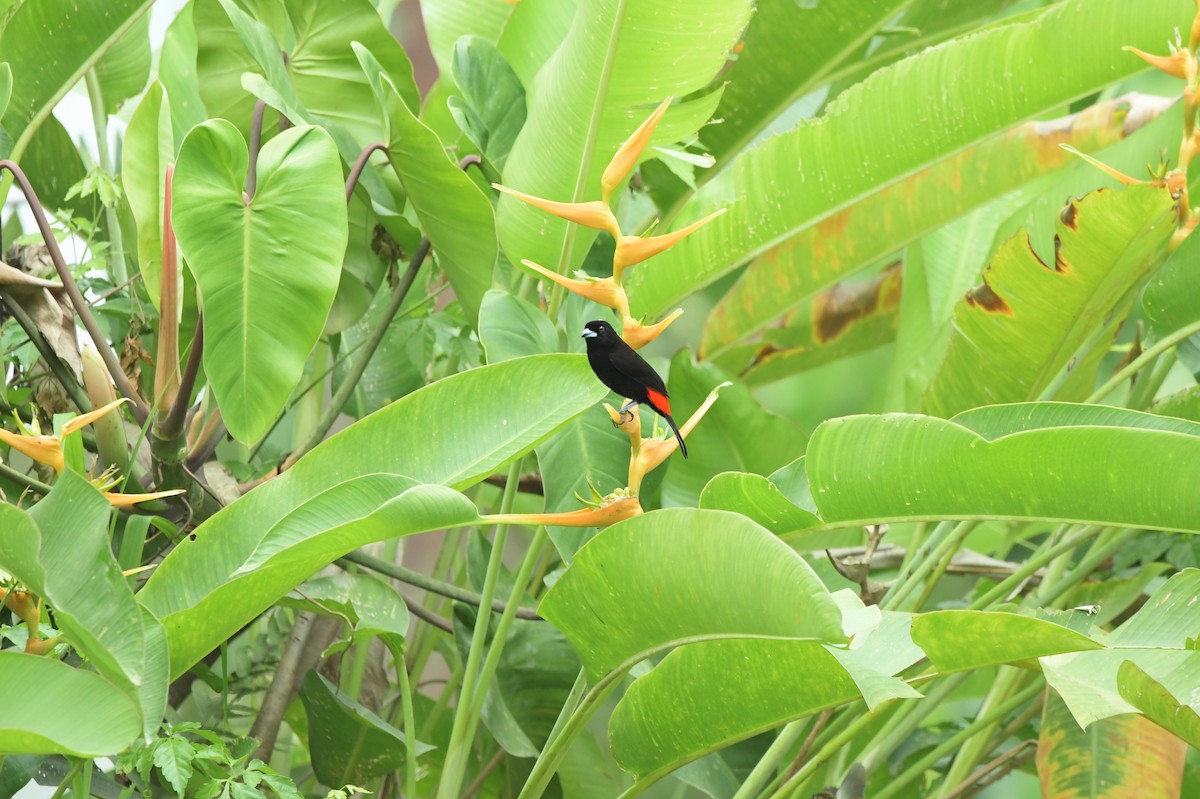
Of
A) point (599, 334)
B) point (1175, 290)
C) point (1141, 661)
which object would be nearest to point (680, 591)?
point (599, 334)

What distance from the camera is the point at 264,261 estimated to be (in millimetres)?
876

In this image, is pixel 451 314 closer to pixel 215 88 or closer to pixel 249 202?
pixel 215 88

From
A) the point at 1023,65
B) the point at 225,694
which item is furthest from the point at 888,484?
the point at 225,694

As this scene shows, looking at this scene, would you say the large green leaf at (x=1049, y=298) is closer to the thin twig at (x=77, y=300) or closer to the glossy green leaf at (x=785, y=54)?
the glossy green leaf at (x=785, y=54)

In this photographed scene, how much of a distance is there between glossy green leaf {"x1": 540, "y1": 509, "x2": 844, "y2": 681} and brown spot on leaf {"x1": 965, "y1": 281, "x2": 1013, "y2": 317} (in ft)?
1.48

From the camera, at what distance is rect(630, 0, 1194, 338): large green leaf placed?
1.04 meters

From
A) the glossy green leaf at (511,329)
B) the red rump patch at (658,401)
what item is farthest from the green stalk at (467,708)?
the red rump patch at (658,401)

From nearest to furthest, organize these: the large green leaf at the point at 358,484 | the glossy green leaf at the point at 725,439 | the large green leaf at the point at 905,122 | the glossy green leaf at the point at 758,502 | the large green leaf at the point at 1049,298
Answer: the large green leaf at the point at 358,484 → the glossy green leaf at the point at 758,502 → the large green leaf at the point at 1049,298 → the large green leaf at the point at 905,122 → the glossy green leaf at the point at 725,439

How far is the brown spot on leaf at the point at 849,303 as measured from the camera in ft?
5.11

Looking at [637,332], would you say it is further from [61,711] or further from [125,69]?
[125,69]

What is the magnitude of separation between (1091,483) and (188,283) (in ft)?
2.77

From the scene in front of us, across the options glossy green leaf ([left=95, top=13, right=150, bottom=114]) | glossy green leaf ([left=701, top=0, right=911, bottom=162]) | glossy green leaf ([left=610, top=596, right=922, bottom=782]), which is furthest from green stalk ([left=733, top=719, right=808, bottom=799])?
glossy green leaf ([left=95, top=13, right=150, bottom=114])

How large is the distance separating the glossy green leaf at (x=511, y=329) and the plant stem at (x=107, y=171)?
1.80 feet

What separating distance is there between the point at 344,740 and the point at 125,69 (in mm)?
854
